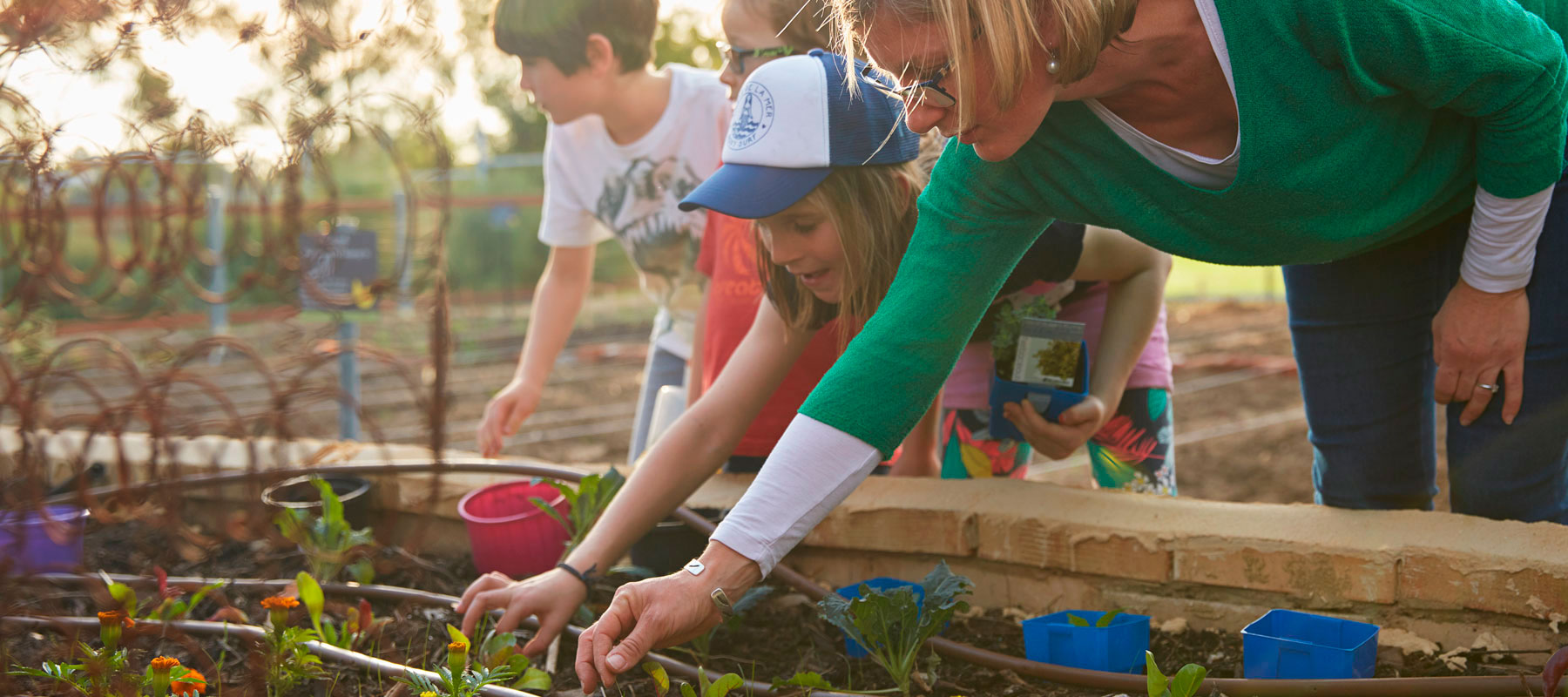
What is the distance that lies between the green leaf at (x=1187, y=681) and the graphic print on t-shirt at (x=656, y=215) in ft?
5.22

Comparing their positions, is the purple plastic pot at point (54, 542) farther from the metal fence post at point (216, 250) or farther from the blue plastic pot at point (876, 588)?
the metal fence post at point (216, 250)

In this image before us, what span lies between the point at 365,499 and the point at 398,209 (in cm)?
534

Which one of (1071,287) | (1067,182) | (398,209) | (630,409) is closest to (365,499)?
(1071,287)

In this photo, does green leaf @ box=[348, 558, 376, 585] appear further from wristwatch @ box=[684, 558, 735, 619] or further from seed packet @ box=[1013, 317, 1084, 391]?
seed packet @ box=[1013, 317, 1084, 391]

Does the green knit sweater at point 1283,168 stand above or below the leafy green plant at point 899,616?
above

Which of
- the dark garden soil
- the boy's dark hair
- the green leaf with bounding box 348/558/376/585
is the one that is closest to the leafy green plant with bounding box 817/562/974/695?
the dark garden soil

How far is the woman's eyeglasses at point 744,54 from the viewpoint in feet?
6.46

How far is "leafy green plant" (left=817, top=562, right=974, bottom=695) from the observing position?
1477 mm

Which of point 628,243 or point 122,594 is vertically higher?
point 628,243

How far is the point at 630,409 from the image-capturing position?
6.30 metres

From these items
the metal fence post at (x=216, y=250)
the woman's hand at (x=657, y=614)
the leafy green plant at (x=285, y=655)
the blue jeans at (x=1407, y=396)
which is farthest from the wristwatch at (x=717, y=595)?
the metal fence post at (x=216, y=250)

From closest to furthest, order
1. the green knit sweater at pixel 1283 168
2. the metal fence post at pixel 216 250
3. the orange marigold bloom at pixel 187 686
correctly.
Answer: the green knit sweater at pixel 1283 168 < the orange marigold bloom at pixel 187 686 < the metal fence post at pixel 216 250

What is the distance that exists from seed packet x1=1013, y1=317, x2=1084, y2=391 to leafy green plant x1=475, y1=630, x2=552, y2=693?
0.89 m

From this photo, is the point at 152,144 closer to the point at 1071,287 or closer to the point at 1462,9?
the point at 1071,287
